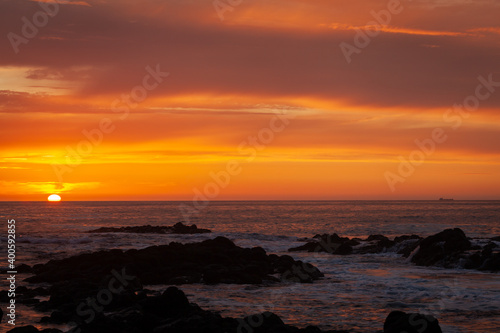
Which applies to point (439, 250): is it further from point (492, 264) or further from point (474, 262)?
point (492, 264)

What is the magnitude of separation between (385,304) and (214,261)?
1368cm

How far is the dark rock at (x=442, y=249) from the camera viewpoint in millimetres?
36875

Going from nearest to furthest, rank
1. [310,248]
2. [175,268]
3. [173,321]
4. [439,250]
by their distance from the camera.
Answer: [173,321], [175,268], [439,250], [310,248]

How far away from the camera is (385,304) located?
2236 centimetres

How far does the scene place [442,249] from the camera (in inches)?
1528

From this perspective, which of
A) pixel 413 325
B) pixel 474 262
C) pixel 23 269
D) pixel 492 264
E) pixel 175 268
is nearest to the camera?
pixel 413 325

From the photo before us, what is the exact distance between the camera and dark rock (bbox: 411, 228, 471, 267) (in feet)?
121

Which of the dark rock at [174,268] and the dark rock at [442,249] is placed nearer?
the dark rock at [174,268]

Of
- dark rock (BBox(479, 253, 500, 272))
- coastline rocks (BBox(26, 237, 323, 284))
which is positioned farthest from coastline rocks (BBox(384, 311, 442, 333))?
dark rock (BBox(479, 253, 500, 272))

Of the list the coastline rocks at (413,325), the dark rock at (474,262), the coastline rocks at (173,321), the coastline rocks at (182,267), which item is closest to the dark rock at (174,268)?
the coastline rocks at (182,267)

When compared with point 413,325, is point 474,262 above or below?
below

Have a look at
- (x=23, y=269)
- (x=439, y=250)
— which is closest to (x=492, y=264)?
(x=439, y=250)

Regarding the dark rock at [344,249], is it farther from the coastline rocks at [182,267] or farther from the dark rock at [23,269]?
the dark rock at [23,269]

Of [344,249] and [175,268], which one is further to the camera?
[344,249]
